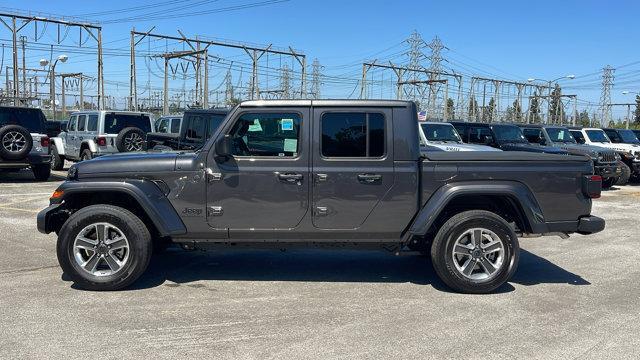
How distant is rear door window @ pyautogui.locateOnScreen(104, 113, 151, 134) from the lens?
15.7 meters

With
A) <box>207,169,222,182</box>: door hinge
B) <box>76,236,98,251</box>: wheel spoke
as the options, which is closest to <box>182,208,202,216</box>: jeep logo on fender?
<box>207,169,222,182</box>: door hinge

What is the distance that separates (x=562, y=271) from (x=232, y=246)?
3.89 meters

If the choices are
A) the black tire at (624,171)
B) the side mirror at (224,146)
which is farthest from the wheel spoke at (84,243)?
the black tire at (624,171)

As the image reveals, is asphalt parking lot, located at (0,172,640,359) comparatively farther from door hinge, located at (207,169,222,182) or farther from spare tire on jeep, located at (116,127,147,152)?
spare tire on jeep, located at (116,127,147,152)

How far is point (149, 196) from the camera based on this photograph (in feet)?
17.7

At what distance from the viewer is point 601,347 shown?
4.27 m

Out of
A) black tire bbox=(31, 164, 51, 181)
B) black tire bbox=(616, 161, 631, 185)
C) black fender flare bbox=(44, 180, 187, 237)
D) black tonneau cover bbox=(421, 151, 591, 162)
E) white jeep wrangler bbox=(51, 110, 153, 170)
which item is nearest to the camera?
black fender flare bbox=(44, 180, 187, 237)

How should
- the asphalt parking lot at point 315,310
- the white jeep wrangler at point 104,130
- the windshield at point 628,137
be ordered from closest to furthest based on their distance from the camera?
the asphalt parking lot at point 315,310
the white jeep wrangler at point 104,130
the windshield at point 628,137

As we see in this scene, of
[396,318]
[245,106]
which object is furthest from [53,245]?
[396,318]

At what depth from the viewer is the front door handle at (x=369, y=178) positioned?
5469 millimetres

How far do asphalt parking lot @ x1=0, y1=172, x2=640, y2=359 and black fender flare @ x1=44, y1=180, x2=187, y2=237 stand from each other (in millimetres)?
661

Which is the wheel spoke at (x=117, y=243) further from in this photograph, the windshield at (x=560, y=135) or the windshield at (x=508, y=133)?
the windshield at (x=560, y=135)

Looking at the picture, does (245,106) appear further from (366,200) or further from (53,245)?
(53,245)

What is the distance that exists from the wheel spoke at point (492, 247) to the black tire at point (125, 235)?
3.33 meters
